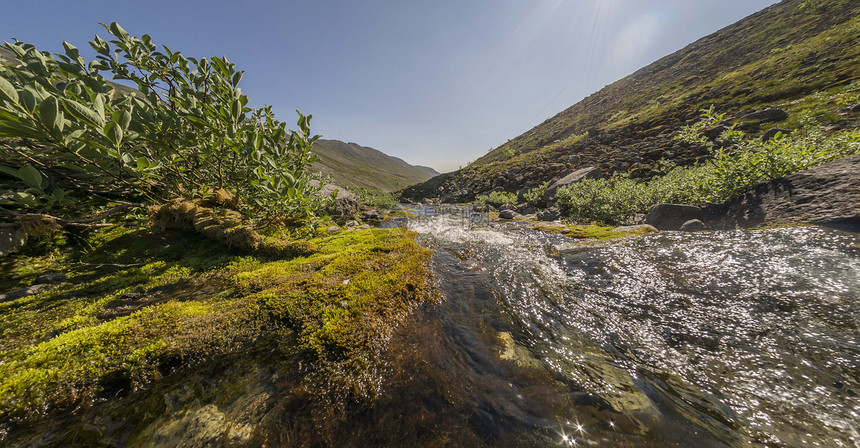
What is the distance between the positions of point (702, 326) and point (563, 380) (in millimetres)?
2600

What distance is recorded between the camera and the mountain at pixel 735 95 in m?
19.8

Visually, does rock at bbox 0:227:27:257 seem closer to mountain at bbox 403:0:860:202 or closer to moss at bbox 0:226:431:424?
moss at bbox 0:226:431:424

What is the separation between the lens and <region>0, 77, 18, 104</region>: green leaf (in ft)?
6.67

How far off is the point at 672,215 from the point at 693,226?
1.09 metres

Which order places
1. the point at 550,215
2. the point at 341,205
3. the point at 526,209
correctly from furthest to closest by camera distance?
1. the point at 526,209
2. the point at 550,215
3. the point at 341,205

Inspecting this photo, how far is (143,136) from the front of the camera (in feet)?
11.3

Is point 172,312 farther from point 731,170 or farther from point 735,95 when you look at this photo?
point 735,95

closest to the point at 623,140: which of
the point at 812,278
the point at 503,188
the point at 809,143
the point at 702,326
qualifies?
the point at 503,188

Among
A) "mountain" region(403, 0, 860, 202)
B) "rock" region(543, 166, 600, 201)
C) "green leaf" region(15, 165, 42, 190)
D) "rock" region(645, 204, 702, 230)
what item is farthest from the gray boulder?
"green leaf" region(15, 165, 42, 190)

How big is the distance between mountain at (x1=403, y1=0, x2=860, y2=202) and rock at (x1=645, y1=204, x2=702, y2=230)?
13.3 meters

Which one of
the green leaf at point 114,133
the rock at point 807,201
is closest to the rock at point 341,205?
the green leaf at point 114,133

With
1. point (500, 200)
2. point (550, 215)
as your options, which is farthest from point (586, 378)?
point (500, 200)

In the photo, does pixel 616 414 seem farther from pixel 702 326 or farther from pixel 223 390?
pixel 223 390

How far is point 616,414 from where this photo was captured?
2477 mm
